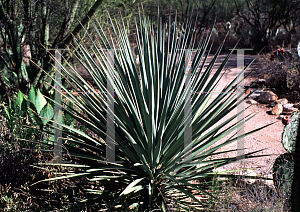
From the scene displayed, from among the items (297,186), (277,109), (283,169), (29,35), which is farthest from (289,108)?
(29,35)

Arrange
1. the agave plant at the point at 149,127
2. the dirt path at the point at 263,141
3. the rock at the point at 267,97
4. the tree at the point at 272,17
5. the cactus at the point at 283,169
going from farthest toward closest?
the tree at the point at 272,17, the rock at the point at 267,97, the dirt path at the point at 263,141, the cactus at the point at 283,169, the agave plant at the point at 149,127

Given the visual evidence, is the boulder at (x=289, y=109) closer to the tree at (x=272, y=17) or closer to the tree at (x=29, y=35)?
the tree at (x=29, y=35)

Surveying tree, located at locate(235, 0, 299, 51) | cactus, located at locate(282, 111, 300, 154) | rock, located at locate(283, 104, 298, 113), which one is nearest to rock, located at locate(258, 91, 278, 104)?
rock, located at locate(283, 104, 298, 113)

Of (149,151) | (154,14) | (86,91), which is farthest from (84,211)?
(154,14)

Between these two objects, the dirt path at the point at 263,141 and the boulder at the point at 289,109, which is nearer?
the dirt path at the point at 263,141

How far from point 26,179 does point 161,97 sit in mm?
1587

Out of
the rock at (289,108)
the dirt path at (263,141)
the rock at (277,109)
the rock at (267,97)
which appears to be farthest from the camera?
the rock at (267,97)

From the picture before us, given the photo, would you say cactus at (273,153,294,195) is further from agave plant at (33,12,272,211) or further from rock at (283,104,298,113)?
rock at (283,104,298,113)

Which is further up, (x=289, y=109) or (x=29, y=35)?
(x=29, y=35)

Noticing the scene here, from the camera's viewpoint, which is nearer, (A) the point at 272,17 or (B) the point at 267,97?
(B) the point at 267,97

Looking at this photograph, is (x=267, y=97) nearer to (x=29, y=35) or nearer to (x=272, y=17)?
(x=29, y=35)

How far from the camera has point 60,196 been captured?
2.42 meters

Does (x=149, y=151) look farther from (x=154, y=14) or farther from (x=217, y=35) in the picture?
(x=154, y=14)

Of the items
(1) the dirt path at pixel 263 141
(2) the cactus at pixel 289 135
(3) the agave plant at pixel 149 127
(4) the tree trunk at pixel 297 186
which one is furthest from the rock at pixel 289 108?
(4) the tree trunk at pixel 297 186
